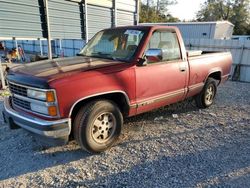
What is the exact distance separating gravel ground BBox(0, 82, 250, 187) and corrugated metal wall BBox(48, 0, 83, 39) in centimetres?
465

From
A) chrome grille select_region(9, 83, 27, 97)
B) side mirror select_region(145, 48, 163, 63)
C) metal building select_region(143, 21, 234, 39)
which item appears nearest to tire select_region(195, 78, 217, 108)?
side mirror select_region(145, 48, 163, 63)

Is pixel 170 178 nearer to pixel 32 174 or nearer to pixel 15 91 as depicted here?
pixel 32 174

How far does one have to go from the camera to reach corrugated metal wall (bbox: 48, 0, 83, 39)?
772 centimetres

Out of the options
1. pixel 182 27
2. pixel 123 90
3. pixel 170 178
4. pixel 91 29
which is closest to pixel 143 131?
pixel 123 90

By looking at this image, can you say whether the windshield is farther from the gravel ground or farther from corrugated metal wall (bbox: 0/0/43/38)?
corrugated metal wall (bbox: 0/0/43/38)

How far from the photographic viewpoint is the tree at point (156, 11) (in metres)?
39.9

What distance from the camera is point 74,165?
10.4 ft

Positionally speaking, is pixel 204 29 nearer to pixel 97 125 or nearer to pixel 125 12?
pixel 125 12

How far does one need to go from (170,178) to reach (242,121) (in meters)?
2.78

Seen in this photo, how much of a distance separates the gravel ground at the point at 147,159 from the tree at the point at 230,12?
4402 cm

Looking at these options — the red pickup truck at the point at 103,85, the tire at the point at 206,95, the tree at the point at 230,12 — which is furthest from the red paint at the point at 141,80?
the tree at the point at 230,12

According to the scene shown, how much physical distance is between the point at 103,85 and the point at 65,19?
5.94 metres

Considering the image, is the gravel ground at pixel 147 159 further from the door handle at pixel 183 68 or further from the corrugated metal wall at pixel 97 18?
the corrugated metal wall at pixel 97 18

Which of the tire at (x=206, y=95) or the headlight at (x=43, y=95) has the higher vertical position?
the headlight at (x=43, y=95)
